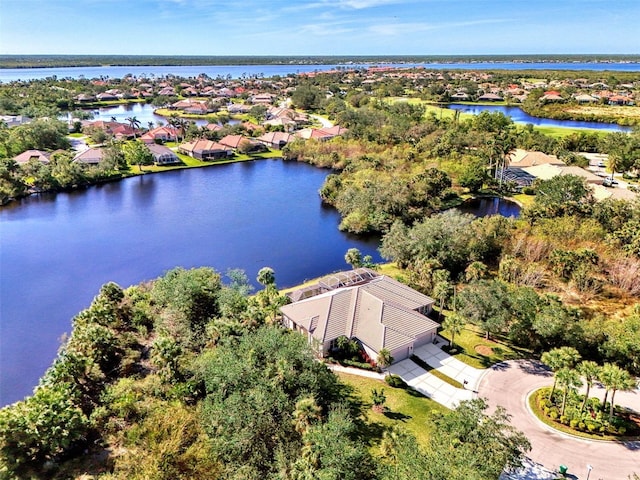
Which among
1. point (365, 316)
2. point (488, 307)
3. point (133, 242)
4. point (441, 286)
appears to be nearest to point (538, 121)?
point (441, 286)

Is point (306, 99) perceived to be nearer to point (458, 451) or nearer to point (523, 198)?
point (523, 198)

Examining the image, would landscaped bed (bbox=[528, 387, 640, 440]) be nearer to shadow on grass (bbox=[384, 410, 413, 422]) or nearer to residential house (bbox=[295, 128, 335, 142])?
shadow on grass (bbox=[384, 410, 413, 422])

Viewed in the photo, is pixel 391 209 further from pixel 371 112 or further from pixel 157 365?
pixel 371 112

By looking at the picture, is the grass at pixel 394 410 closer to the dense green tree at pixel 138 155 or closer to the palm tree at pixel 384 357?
the palm tree at pixel 384 357

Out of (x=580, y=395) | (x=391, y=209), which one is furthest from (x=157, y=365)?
(x=391, y=209)

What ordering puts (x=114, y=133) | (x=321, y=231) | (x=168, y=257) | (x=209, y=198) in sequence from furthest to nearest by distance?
(x=114, y=133)
(x=209, y=198)
(x=321, y=231)
(x=168, y=257)

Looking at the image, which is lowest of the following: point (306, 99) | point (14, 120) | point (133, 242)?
point (133, 242)
